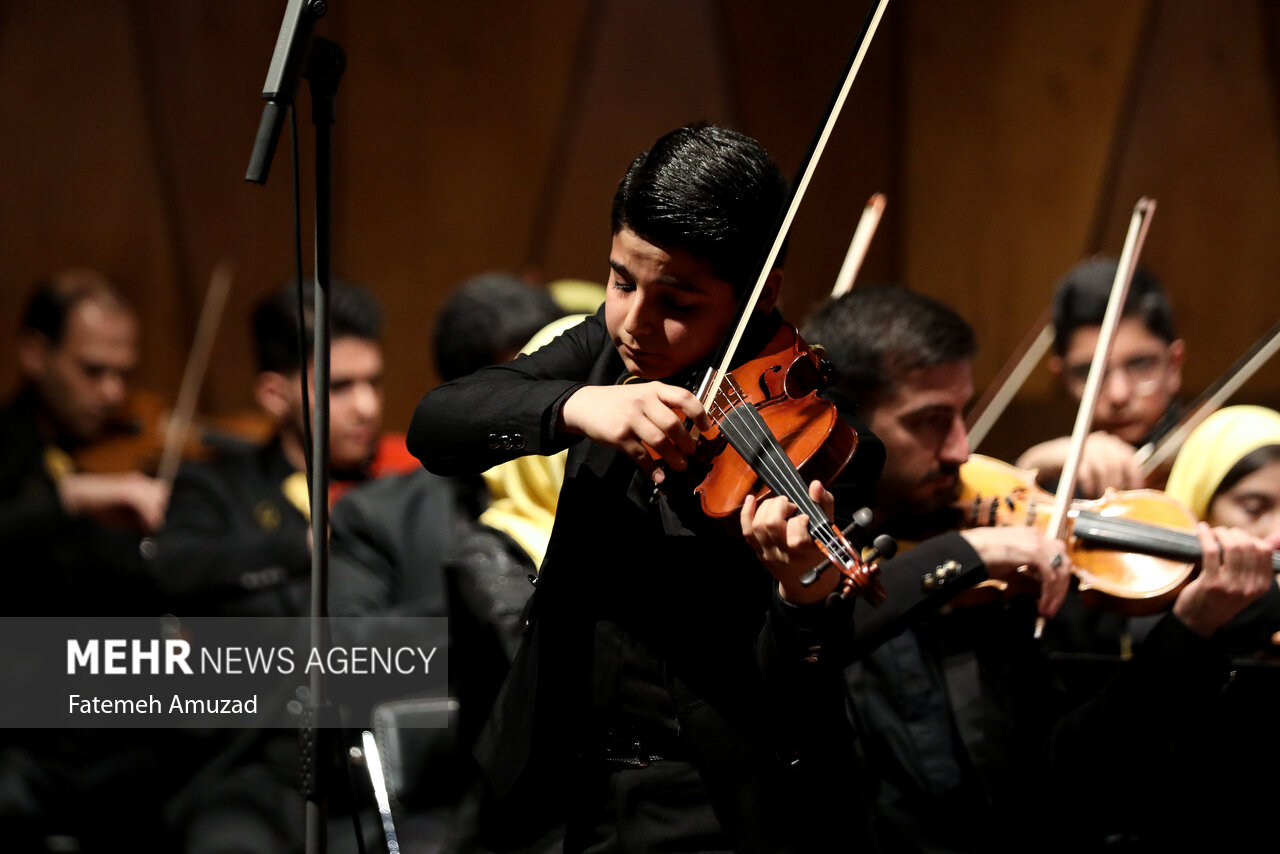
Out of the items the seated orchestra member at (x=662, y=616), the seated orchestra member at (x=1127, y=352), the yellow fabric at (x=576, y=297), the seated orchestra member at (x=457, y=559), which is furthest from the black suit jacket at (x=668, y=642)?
the yellow fabric at (x=576, y=297)

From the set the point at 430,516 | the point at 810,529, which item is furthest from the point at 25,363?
the point at 810,529

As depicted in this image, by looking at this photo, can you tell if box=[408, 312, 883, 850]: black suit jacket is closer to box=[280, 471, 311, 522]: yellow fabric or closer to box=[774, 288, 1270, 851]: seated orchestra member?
box=[774, 288, 1270, 851]: seated orchestra member

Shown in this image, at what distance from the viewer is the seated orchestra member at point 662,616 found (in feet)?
3.80

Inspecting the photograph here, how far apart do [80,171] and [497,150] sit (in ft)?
4.46

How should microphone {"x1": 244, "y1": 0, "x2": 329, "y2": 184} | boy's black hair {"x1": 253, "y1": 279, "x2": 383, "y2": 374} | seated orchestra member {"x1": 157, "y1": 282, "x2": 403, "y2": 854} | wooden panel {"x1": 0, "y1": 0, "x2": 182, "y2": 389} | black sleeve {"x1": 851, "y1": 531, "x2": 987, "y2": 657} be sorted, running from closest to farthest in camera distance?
microphone {"x1": 244, "y1": 0, "x2": 329, "y2": 184}
black sleeve {"x1": 851, "y1": 531, "x2": 987, "y2": 657}
seated orchestra member {"x1": 157, "y1": 282, "x2": 403, "y2": 854}
boy's black hair {"x1": 253, "y1": 279, "x2": 383, "y2": 374}
wooden panel {"x1": 0, "y1": 0, "x2": 182, "y2": 389}

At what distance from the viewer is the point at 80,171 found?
Answer: 4215mm

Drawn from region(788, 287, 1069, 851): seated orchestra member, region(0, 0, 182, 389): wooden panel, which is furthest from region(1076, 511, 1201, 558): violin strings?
region(0, 0, 182, 389): wooden panel

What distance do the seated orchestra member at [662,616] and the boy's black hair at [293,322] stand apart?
1.49 meters

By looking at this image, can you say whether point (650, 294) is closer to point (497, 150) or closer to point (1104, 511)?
point (1104, 511)

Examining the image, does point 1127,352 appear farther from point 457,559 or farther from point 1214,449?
point 457,559

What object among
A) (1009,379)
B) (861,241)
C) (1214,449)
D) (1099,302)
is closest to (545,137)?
(1009,379)

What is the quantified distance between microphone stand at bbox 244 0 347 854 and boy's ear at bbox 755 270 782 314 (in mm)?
410

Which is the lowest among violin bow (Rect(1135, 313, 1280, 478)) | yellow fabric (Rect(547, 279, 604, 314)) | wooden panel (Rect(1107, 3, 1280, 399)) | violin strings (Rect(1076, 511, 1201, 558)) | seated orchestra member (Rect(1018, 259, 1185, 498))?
violin strings (Rect(1076, 511, 1201, 558))

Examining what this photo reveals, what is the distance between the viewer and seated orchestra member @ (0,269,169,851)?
251 cm
